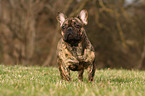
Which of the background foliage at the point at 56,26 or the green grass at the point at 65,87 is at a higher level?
the background foliage at the point at 56,26

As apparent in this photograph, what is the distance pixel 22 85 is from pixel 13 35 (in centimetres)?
1398

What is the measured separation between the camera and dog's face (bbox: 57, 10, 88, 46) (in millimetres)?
5855

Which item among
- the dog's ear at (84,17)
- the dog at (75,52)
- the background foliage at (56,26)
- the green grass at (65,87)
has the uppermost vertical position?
the background foliage at (56,26)


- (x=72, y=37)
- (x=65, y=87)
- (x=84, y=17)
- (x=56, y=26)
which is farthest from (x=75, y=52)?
(x=56, y=26)

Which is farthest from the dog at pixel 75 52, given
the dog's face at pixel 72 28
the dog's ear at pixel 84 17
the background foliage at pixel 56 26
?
the background foliage at pixel 56 26

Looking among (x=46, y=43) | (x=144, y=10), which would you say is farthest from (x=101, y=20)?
(x=46, y=43)

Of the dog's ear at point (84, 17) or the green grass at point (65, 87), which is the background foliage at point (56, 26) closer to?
the dog's ear at point (84, 17)

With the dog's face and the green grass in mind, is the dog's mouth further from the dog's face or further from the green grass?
the green grass

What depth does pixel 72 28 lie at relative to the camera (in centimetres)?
598

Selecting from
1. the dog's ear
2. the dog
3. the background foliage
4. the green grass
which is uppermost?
the background foliage

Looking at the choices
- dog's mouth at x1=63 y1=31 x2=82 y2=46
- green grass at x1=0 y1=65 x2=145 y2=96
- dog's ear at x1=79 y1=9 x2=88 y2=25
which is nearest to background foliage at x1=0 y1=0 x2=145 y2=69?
dog's ear at x1=79 y1=9 x2=88 y2=25

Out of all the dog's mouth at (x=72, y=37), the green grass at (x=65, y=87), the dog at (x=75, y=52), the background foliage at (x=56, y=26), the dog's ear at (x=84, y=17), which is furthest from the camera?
the background foliage at (x=56, y=26)

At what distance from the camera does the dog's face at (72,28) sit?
19.2 feet

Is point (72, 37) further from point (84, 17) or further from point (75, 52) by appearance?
point (84, 17)
